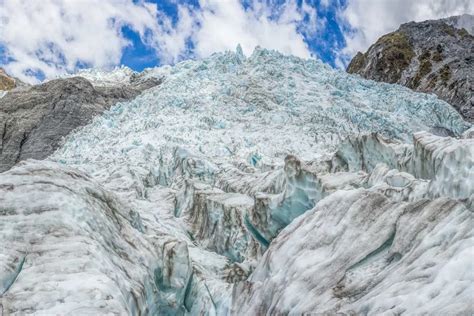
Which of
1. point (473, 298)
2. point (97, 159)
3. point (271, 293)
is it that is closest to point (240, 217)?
point (271, 293)

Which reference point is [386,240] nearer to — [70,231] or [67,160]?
[70,231]

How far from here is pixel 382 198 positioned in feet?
25.3

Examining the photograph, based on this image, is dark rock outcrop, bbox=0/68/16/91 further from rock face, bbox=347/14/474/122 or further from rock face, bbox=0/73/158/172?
rock face, bbox=347/14/474/122

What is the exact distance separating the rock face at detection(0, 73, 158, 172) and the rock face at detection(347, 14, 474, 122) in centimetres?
4041

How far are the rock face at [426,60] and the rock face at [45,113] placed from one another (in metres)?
40.4

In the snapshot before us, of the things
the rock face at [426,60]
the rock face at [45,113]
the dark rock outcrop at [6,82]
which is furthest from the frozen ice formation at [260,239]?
A: the dark rock outcrop at [6,82]

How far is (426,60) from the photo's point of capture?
7362 cm

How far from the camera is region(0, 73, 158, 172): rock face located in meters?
41.9

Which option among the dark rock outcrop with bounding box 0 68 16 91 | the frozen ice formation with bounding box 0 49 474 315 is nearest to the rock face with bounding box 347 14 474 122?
the frozen ice formation with bounding box 0 49 474 315

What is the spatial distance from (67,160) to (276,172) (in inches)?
738

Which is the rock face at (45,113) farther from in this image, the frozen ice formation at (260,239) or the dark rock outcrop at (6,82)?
the dark rock outcrop at (6,82)

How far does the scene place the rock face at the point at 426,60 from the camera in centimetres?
6406

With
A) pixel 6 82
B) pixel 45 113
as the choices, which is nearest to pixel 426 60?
pixel 45 113

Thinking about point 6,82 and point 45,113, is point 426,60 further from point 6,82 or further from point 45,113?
point 6,82
